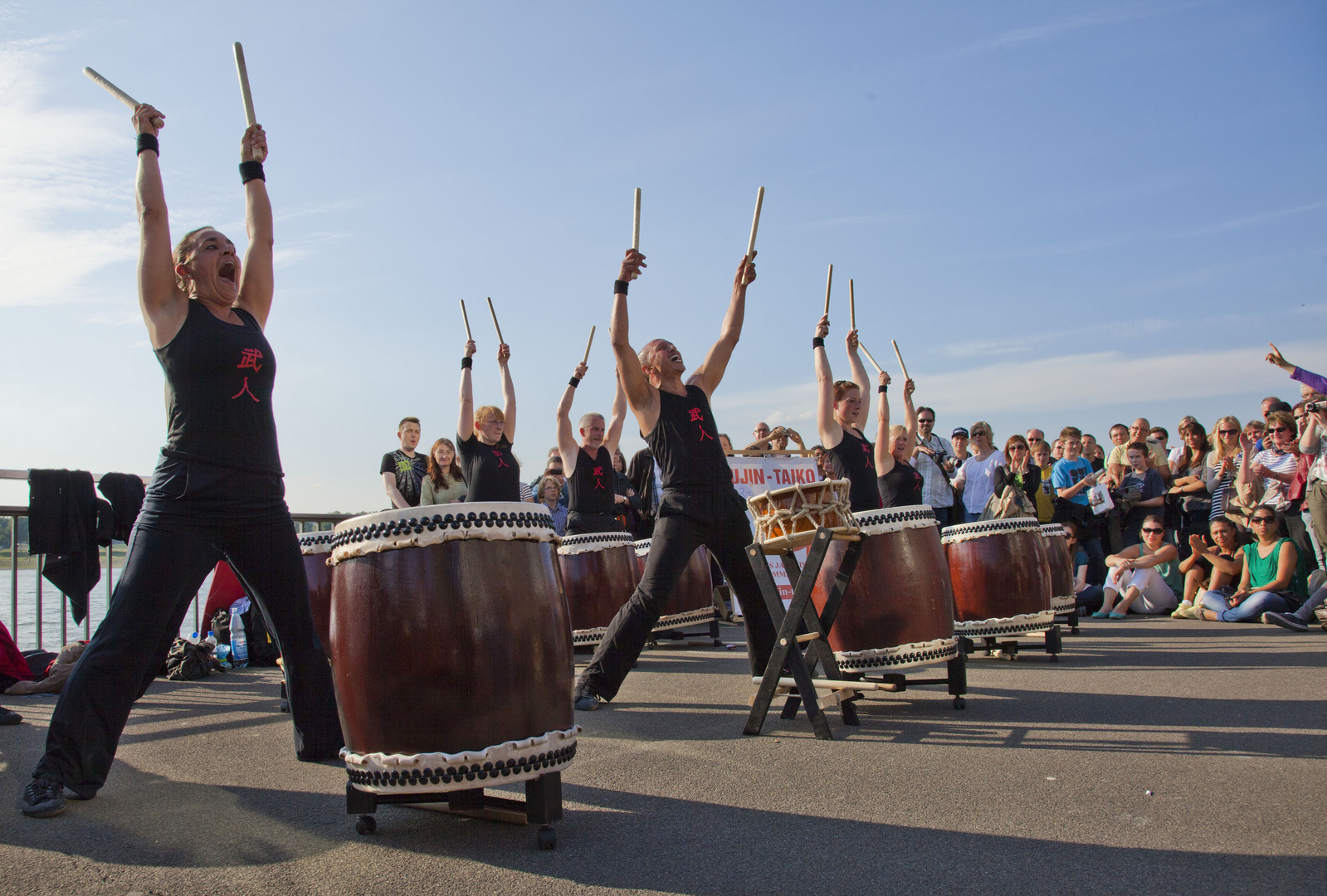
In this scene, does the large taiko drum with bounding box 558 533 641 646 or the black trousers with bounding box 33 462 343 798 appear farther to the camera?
the large taiko drum with bounding box 558 533 641 646

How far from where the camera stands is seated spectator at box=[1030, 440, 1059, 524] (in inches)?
388

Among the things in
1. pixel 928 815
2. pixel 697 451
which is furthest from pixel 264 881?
pixel 697 451

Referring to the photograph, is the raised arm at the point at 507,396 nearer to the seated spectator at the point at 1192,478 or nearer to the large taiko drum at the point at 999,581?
the large taiko drum at the point at 999,581

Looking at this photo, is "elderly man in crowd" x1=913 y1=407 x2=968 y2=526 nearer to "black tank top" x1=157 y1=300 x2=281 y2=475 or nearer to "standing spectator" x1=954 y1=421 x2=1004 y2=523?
"standing spectator" x1=954 y1=421 x2=1004 y2=523

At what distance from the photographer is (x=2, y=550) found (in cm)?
707

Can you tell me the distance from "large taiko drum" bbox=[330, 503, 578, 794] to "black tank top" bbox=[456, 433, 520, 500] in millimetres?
3576

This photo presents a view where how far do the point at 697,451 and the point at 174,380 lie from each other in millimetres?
2277

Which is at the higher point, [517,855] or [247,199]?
[247,199]

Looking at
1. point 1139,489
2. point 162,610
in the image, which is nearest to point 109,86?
point 162,610

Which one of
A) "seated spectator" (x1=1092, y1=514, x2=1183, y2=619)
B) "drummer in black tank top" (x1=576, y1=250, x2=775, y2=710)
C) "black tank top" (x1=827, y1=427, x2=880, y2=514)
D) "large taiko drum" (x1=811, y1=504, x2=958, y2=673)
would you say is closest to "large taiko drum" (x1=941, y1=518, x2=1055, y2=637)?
"black tank top" (x1=827, y1=427, x2=880, y2=514)

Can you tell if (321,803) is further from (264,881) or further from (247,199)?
(247,199)

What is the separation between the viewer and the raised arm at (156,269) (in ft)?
10.4

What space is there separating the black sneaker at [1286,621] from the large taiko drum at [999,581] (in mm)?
2962

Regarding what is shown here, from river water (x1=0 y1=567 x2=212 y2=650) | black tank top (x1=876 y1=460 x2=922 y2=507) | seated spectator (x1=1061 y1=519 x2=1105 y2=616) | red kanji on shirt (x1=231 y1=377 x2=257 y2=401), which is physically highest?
red kanji on shirt (x1=231 y1=377 x2=257 y2=401)
